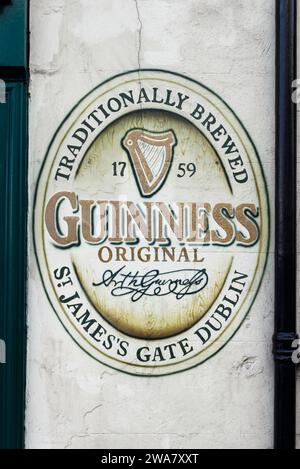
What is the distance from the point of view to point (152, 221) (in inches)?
157

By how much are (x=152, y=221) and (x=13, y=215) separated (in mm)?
842

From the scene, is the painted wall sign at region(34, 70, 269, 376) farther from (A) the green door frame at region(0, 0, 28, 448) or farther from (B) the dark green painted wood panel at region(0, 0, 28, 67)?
(B) the dark green painted wood panel at region(0, 0, 28, 67)

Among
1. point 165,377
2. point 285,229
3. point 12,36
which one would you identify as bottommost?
point 165,377

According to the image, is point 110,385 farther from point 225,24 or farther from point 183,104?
point 225,24

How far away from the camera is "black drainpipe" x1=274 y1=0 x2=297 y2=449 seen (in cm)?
380

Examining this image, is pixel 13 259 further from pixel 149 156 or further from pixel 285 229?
pixel 285 229

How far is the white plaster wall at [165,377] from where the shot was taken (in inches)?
152

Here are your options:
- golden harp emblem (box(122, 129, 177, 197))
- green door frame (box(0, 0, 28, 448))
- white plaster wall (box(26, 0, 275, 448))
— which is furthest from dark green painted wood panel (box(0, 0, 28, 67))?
golden harp emblem (box(122, 129, 177, 197))

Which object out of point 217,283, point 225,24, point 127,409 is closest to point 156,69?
point 225,24

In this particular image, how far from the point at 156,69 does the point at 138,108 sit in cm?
26

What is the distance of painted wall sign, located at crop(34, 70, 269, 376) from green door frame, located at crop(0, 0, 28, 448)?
0.46ft

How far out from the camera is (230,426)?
12.8ft
